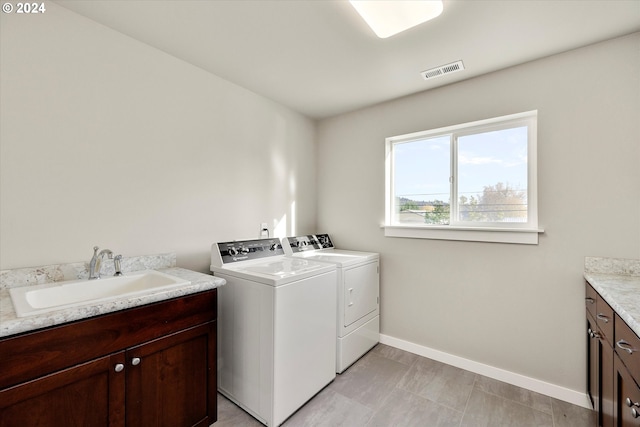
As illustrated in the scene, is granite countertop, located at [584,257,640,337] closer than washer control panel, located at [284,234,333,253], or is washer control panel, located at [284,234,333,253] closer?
granite countertop, located at [584,257,640,337]

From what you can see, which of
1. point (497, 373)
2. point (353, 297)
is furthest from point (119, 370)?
point (497, 373)

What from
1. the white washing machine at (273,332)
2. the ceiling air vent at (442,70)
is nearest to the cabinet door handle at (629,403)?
the white washing machine at (273,332)

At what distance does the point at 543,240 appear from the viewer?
197 cm

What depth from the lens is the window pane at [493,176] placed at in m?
2.14

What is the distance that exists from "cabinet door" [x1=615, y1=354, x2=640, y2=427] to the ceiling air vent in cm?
194

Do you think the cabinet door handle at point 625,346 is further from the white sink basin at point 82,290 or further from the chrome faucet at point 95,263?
the chrome faucet at point 95,263

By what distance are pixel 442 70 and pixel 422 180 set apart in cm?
94

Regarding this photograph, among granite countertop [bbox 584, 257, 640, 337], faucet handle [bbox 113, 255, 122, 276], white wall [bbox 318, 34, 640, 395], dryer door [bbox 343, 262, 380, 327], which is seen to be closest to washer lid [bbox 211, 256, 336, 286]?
dryer door [bbox 343, 262, 380, 327]

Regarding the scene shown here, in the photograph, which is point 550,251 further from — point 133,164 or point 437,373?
point 133,164

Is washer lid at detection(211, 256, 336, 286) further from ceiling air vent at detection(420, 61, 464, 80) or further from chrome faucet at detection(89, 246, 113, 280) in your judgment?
ceiling air vent at detection(420, 61, 464, 80)

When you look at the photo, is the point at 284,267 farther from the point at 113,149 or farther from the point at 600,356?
the point at 600,356

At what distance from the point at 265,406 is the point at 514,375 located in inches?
71.9

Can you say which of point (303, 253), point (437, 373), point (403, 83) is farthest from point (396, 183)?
point (437, 373)

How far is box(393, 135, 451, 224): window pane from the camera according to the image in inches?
99.3
